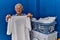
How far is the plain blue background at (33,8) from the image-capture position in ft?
5.33

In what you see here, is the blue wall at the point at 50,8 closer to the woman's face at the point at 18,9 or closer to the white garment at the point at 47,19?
the white garment at the point at 47,19

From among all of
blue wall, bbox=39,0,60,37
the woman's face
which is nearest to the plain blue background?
blue wall, bbox=39,0,60,37

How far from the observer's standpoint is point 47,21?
156cm

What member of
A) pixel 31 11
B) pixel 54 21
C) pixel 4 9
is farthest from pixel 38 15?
pixel 4 9

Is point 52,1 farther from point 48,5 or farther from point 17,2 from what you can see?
point 17,2

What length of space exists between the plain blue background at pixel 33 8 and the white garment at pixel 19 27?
0.50 feet

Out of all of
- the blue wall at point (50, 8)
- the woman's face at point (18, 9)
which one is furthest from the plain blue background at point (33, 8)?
the woman's face at point (18, 9)

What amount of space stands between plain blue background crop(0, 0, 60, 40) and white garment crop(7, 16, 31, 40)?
153 mm

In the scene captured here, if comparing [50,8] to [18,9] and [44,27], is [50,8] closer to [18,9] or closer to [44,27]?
[44,27]

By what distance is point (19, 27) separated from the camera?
1566 millimetres

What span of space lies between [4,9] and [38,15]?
1.28 feet

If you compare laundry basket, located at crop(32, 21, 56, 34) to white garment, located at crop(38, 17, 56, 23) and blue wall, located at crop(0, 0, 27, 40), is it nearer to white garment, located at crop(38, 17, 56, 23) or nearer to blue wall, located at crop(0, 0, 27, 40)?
white garment, located at crop(38, 17, 56, 23)

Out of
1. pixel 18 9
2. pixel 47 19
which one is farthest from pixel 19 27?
pixel 47 19

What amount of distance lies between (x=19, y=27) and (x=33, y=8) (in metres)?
0.28
